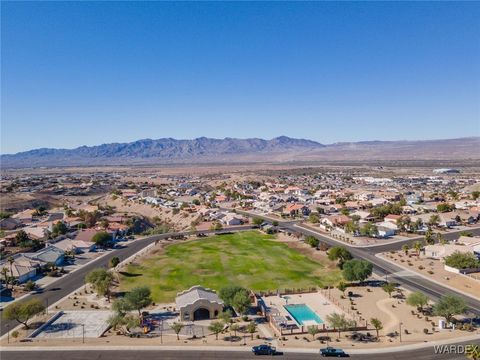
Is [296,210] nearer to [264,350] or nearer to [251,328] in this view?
[251,328]

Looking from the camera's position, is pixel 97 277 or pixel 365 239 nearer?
pixel 97 277

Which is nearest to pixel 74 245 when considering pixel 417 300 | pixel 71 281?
pixel 71 281

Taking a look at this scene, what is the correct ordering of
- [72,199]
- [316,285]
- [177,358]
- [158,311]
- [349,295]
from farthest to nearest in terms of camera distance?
[72,199]
[316,285]
[349,295]
[158,311]
[177,358]

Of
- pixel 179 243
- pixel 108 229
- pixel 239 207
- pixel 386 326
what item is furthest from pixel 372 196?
pixel 386 326

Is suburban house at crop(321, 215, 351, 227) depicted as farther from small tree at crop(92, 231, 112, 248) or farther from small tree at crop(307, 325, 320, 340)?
small tree at crop(307, 325, 320, 340)

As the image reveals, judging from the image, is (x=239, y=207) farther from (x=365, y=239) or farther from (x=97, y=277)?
(x=97, y=277)
